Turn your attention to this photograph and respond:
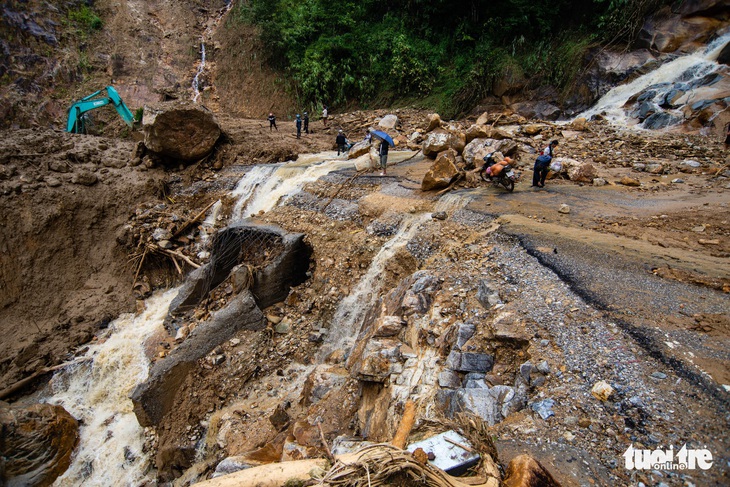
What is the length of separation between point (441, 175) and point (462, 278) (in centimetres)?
391

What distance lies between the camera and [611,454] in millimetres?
2744

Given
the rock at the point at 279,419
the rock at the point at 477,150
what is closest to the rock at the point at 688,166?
the rock at the point at 477,150

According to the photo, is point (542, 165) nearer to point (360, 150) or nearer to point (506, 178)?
point (506, 178)

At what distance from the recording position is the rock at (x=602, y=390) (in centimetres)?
317

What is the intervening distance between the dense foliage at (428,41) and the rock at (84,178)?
36.6ft

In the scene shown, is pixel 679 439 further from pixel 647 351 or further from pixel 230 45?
pixel 230 45

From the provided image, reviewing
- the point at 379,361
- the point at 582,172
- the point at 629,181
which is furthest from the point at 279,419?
the point at 629,181

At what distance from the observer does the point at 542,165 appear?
321 inches

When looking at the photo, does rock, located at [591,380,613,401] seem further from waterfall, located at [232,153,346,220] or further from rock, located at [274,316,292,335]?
waterfall, located at [232,153,346,220]

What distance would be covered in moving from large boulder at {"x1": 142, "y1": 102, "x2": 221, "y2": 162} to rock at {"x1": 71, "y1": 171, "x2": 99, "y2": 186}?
196cm

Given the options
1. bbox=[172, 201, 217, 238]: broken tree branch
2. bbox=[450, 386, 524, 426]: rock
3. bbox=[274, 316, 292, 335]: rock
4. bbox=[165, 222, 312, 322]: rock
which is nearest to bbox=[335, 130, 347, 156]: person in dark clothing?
bbox=[172, 201, 217, 238]: broken tree branch

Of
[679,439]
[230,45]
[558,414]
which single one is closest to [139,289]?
[558,414]

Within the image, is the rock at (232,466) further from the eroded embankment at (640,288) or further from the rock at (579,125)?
the rock at (579,125)

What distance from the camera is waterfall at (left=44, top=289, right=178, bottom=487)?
631 cm
